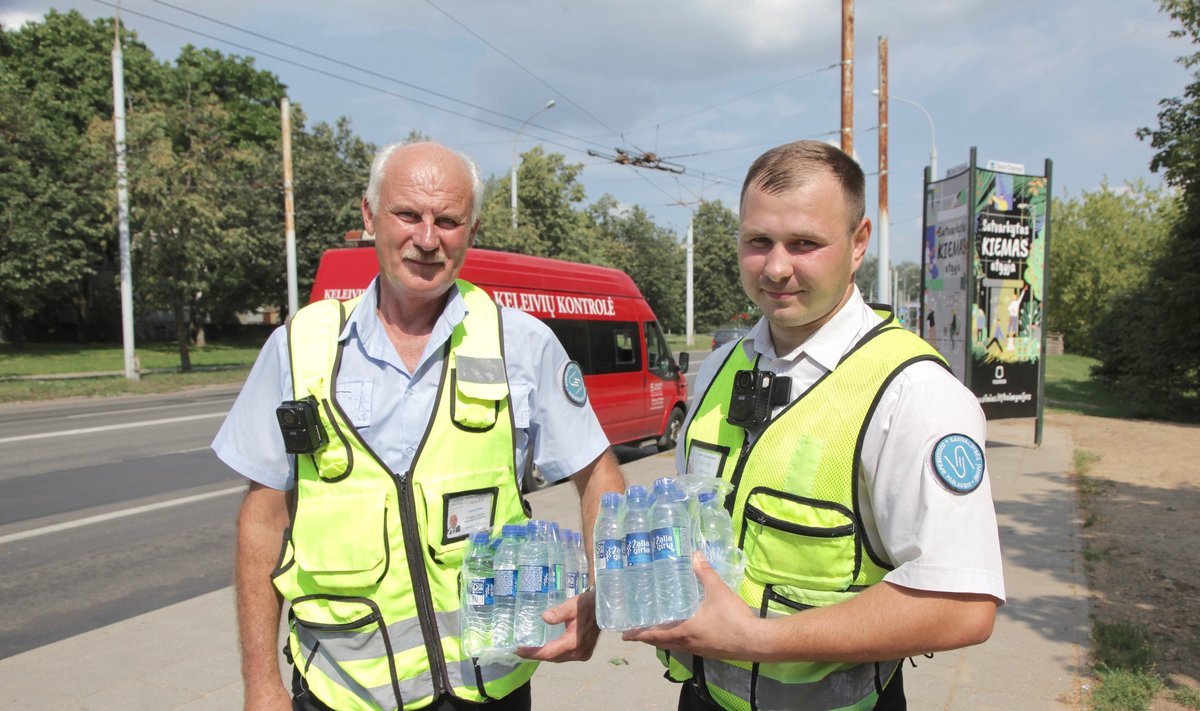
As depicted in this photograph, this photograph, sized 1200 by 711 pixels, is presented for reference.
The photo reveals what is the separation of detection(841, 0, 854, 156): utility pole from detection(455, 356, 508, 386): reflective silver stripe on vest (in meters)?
14.7

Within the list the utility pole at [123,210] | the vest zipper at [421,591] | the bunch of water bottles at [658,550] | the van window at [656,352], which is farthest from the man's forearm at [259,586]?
the utility pole at [123,210]

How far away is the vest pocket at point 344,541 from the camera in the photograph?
1.96m

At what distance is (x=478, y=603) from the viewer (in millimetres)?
1866

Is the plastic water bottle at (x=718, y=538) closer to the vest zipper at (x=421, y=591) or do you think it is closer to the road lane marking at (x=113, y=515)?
the vest zipper at (x=421, y=591)

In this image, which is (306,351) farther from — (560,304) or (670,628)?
(560,304)

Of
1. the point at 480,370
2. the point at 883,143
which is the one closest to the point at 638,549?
the point at 480,370

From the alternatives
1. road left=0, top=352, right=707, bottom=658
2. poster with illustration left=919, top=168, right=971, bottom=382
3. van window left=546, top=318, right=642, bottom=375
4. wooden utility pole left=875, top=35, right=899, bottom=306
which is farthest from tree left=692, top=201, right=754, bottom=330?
road left=0, top=352, right=707, bottom=658

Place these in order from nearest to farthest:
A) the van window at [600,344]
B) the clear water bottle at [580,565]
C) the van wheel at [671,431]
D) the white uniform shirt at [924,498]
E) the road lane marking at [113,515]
Result: the white uniform shirt at [924,498] → the clear water bottle at [580,565] → the road lane marking at [113,515] → the van window at [600,344] → the van wheel at [671,431]

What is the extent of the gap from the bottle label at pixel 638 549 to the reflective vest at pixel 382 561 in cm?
59

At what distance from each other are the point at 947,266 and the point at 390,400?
1059 cm

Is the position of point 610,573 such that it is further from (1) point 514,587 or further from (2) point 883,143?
(2) point 883,143

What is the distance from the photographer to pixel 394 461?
2.08 metres

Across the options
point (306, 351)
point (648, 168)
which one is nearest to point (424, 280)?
point (306, 351)

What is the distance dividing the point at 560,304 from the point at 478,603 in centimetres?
783
